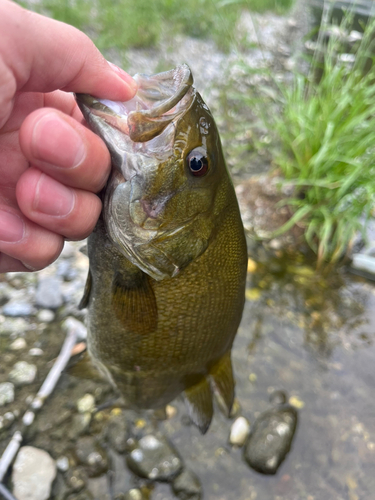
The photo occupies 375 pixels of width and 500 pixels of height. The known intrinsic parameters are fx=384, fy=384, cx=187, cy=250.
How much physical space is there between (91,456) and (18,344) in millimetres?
844

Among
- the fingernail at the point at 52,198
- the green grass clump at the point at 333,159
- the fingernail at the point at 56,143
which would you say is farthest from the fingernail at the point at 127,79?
the green grass clump at the point at 333,159

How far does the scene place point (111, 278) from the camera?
1.37 metres

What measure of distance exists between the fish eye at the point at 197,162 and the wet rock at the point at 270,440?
1865mm

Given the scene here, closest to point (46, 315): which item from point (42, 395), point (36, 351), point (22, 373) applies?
point (36, 351)

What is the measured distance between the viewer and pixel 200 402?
1.64 meters

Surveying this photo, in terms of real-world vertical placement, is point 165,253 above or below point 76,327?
above

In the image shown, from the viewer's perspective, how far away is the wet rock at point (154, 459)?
219cm

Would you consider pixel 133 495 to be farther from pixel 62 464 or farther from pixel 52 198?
pixel 52 198

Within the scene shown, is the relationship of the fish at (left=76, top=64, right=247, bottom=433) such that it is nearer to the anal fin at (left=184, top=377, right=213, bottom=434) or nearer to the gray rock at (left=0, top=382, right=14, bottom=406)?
the anal fin at (left=184, top=377, right=213, bottom=434)

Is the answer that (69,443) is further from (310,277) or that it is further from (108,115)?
(310,277)

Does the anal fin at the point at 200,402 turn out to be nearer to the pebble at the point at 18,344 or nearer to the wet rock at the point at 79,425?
the wet rock at the point at 79,425

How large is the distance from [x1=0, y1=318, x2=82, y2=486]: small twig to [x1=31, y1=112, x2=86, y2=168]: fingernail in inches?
61.8

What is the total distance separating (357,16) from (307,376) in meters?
10.6

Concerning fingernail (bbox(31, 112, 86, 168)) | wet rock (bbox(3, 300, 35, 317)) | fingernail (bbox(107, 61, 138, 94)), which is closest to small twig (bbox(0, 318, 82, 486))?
wet rock (bbox(3, 300, 35, 317))
